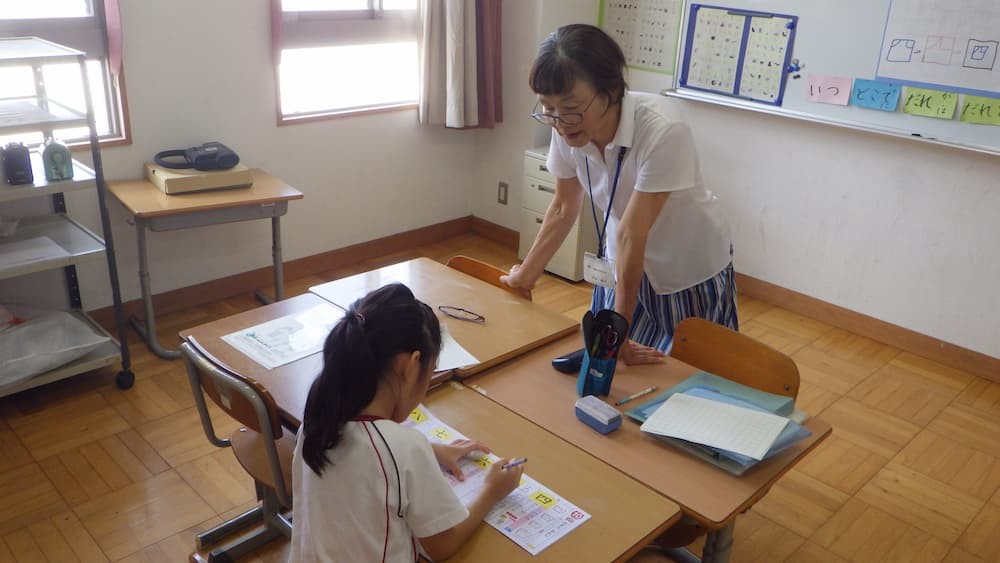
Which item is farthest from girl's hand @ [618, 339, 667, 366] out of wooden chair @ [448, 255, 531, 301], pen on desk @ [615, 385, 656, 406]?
wooden chair @ [448, 255, 531, 301]

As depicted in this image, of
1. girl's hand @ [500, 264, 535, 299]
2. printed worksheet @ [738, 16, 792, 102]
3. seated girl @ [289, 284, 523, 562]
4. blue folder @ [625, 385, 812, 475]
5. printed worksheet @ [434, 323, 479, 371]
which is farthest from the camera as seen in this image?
printed worksheet @ [738, 16, 792, 102]

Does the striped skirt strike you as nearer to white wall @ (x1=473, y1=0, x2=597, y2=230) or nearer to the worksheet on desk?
the worksheet on desk

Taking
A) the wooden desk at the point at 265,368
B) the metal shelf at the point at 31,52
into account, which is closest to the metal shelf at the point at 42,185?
the metal shelf at the point at 31,52

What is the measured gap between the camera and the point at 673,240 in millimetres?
2117

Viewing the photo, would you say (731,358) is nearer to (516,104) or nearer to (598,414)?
(598,414)

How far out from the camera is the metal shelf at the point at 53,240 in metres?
2.81

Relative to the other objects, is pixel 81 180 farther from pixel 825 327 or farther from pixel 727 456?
pixel 825 327

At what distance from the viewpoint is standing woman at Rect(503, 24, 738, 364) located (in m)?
1.78

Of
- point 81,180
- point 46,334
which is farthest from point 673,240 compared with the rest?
point 46,334

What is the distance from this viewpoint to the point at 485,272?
2.51 meters

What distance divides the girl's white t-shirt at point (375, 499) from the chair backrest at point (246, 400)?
331 mm

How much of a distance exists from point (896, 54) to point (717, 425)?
2.54 meters

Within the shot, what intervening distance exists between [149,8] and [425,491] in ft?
9.44

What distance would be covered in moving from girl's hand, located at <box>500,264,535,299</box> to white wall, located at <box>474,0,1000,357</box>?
2166 mm
